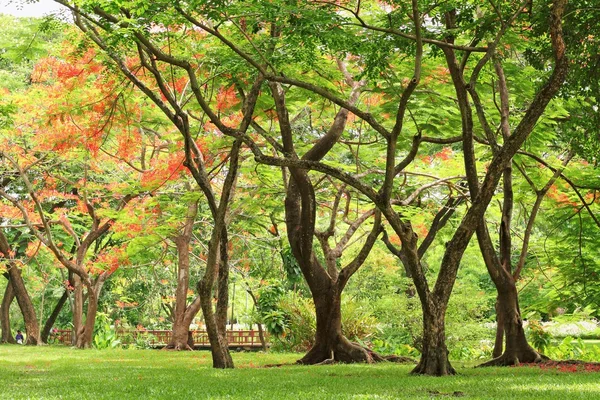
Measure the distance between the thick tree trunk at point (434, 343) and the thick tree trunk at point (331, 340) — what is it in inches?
161

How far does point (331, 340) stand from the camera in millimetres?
15680

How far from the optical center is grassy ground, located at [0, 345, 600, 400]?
29.6 feet

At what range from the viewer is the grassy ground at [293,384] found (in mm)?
9022

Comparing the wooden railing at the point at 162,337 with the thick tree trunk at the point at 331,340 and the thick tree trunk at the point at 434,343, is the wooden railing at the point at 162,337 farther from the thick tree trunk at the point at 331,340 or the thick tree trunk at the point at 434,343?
the thick tree trunk at the point at 434,343

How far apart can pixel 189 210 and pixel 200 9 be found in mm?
10522

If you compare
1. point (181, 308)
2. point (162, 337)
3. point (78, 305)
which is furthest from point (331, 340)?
point (162, 337)

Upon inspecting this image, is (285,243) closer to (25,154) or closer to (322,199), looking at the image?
(322,199)

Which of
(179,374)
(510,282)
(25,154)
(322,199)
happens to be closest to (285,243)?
(322,199)

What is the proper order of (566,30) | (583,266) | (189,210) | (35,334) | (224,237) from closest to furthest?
(566,30)
(224,237)
(583,266)
(189,210)
(35,334)

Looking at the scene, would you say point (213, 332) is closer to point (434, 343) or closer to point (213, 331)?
point (213, 331)

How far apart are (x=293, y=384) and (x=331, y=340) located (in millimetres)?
5093

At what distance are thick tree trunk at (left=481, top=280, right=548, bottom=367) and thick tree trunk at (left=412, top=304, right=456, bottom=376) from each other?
3593 mm

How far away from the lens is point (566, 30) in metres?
11.1

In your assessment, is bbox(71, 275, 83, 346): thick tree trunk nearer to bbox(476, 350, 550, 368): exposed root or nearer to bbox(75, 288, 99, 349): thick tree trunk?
bbox(75, 288, 99, 349): thick tree trunk
